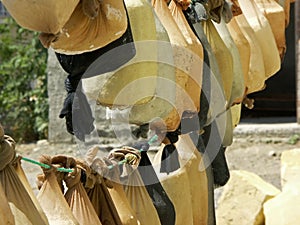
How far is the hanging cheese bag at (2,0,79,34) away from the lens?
1.47 meters

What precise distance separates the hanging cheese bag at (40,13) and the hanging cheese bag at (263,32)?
5.34ft

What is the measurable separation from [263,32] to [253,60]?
145 millimetres

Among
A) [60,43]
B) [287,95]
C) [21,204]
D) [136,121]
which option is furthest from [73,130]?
[287,95]

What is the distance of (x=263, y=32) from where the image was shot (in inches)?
121

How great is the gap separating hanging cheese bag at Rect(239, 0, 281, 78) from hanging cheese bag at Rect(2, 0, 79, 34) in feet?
5.34

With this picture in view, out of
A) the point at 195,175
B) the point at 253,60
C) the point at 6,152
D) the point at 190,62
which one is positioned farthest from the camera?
the point at 253,60

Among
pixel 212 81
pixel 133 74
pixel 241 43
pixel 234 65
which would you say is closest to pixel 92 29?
pixel 133 74

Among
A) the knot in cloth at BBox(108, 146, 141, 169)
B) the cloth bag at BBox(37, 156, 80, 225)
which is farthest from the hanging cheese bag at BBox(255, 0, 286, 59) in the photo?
the cloth bag at BBox(37, 156, 80, 225)

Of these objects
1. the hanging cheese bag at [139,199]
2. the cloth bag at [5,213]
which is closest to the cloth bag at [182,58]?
the hanging cheese bag at [139,199]

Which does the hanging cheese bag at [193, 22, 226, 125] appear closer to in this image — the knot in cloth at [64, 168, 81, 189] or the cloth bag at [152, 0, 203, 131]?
the cloth bag at [152, 0, 203, 131]

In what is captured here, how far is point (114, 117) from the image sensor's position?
7.86 feet

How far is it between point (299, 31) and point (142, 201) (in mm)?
6716

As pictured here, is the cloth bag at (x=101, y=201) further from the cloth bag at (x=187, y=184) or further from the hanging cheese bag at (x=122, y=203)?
the cloth bag at (x=187, y=184)

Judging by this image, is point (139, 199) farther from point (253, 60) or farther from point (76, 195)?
point (253, 60)
